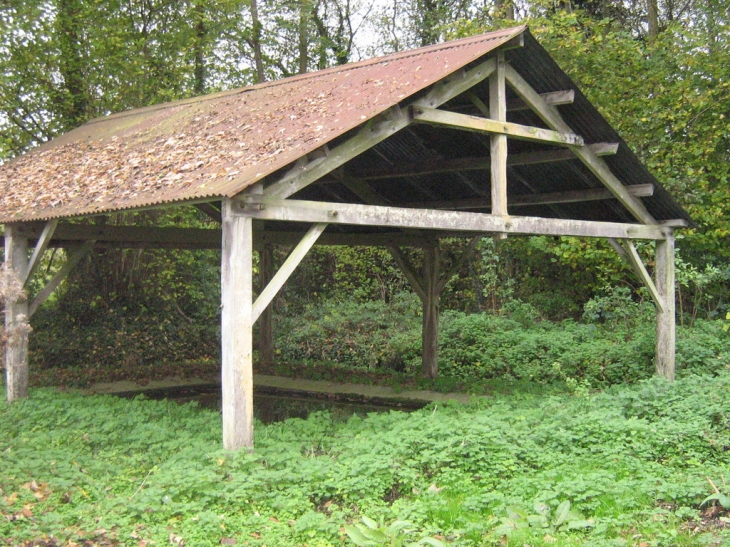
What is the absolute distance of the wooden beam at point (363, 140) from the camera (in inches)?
283

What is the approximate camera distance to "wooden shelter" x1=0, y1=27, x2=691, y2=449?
7.12 m

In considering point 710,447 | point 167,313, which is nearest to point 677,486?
point 710,447

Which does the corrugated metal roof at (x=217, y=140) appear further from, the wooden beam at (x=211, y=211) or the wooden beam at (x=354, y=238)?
the wooden beam at (x=354, y=238)

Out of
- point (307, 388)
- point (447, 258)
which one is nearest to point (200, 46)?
point (447, 258)

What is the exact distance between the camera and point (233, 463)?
6590mm

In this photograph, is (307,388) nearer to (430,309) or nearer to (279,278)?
(430,309)

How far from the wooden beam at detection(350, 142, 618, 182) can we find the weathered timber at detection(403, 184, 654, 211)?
3.00 feet

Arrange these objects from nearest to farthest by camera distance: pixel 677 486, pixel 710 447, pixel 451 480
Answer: pixel 677 486, pixel 451 480, pixel 710 447

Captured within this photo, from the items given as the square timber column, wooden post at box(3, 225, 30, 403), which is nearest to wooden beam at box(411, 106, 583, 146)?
the square timber column

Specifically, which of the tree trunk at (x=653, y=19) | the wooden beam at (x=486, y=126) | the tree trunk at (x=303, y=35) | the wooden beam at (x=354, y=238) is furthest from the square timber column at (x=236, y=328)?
the tree trunk at (x=303, y=35)

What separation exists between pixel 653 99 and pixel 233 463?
40.2ft

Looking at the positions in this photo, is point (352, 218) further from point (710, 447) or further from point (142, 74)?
point (142, 74)

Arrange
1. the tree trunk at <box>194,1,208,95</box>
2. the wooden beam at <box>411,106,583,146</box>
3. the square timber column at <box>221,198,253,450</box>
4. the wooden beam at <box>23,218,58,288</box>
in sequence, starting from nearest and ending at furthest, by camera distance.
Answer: the square timber column at <box>221,198,253,450</box>, the wooden beam at <box>411,106,583,146</box>, the wooden beam at <box>23,218,58,288</box>, the tree trunk at <box>194,1,208,95</box>

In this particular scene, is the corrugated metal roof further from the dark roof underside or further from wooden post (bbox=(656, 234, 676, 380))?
wooden post (bbox=(656, 234, 676, 380))
